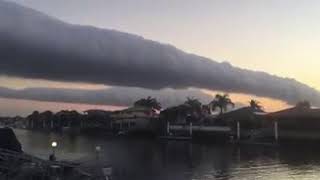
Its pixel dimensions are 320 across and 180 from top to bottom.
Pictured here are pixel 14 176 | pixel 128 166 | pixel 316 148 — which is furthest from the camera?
pixel 316 148

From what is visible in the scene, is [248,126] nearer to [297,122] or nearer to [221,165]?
[297,122]

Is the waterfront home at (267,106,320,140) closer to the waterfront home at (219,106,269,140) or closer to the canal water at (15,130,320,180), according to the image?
the waterfront home at (219,106,269,140)

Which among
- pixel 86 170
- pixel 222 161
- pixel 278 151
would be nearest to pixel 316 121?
pixel 278 151

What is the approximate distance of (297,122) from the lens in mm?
181500

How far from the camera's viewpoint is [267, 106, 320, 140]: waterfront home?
17162cm

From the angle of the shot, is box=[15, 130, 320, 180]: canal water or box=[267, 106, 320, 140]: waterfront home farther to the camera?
box=[267, 106, 320, 140]: waterfront home

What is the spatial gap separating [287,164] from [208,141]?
278 ft

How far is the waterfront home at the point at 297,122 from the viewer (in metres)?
172

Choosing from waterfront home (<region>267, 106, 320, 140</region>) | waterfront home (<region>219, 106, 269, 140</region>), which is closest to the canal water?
waterfront home (<region>267, 106, 320, 140</region>)

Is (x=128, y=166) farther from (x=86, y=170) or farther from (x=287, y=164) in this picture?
(x=86, y=170)

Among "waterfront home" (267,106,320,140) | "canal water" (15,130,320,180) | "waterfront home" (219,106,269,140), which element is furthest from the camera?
"waterfront home" (219,106,269,140)

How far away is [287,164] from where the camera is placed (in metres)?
107

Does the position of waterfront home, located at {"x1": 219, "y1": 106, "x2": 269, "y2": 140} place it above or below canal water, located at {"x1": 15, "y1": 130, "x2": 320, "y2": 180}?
above

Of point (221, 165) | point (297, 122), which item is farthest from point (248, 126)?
point (221, 165)
